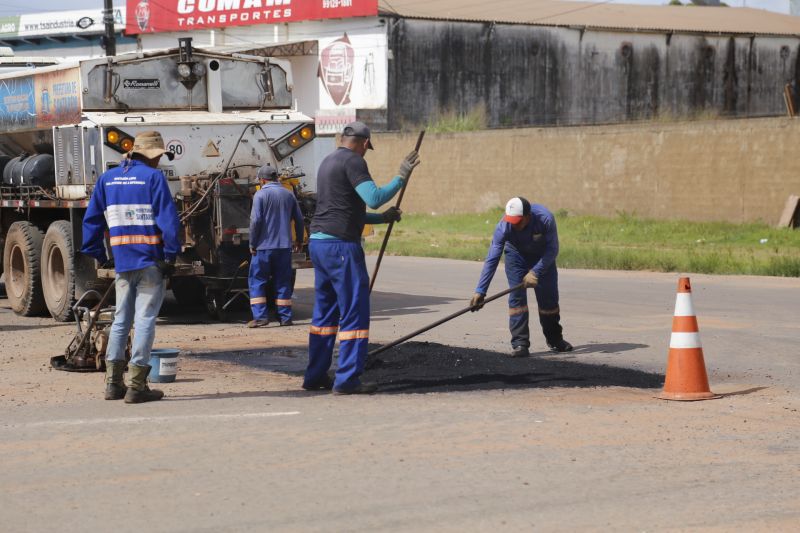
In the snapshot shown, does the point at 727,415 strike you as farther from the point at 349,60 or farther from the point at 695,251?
the point at 349,60

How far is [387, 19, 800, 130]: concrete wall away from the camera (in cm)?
4904

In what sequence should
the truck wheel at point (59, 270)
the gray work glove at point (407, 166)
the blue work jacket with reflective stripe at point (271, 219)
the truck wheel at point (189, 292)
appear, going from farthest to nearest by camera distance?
the truck wheel at point (189, 292) → the truck wheel at point (59, 270) → the blue work jacket with reflective stripe at point (271, 219) → the gray work glove at point (407, 166)

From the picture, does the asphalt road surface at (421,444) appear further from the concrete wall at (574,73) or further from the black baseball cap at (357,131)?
the concrete wall at (574,73)

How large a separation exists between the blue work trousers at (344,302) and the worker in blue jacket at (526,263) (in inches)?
79.3

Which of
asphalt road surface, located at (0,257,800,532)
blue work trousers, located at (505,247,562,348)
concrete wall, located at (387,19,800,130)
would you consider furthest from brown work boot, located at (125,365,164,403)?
concrete wall, located at (387,19,800,130)

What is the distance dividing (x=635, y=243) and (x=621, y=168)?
414cm

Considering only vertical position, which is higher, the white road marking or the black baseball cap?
the black baseball cap

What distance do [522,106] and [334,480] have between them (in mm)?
45578

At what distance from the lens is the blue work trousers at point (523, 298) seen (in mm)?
11375

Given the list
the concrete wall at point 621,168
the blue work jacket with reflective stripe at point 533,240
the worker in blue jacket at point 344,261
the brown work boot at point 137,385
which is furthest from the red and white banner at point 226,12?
the brown work boot at point 137,385

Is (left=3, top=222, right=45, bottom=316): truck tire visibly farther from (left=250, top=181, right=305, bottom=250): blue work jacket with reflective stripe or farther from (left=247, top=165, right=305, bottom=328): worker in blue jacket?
(left=250, top=181, right=305, bottom=250): blue work jacket with reflective stripe

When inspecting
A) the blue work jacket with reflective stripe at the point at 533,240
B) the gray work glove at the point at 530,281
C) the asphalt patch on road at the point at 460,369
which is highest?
the blue work jacket with reflective stripe at the point at 533,240

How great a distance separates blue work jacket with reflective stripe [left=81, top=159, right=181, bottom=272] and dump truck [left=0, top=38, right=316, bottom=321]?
5229mm

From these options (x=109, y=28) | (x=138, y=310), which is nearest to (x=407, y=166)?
(x=138, y=310)
